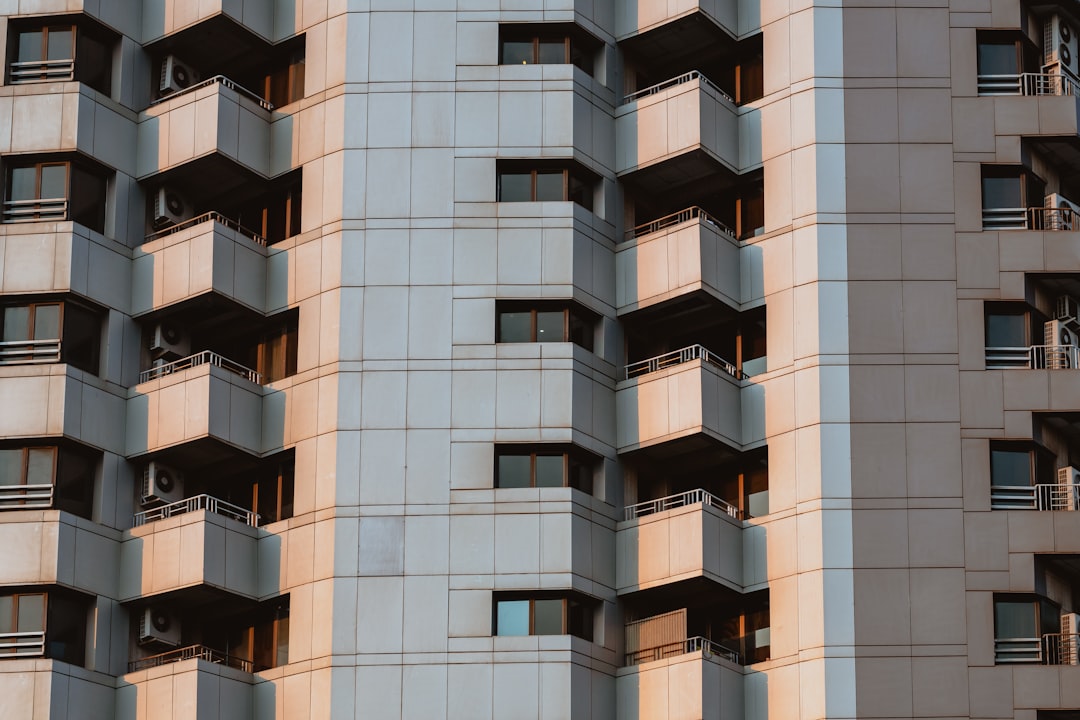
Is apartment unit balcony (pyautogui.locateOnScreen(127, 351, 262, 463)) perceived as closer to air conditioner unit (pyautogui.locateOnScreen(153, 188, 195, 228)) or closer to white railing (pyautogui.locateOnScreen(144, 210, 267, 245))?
white railing (pyautogui.locateOnScreen(144, 210, 267, 245))

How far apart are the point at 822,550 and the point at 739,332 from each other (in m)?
8.53

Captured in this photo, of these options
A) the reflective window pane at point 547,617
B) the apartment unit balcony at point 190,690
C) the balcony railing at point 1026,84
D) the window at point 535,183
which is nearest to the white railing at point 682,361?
the window at point 535,183

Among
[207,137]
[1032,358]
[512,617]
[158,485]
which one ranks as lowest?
[512,617]

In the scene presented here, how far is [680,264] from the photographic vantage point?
228ft

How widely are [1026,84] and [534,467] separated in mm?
18698

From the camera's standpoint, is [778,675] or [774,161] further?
[774,161]

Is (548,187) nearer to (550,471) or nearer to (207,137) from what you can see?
(550,471)

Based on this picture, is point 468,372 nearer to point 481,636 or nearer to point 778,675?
point 481,636

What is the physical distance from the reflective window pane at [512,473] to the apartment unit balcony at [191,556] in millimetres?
7488

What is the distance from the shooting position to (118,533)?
69.2 m

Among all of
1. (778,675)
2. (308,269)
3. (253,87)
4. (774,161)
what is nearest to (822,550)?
(778,675)

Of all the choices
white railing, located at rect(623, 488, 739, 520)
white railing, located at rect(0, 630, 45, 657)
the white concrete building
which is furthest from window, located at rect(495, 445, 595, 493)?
white railing, located at rect(0, 630, 45, 657)

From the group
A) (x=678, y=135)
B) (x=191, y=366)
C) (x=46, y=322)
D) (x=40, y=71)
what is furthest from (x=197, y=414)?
(x=678, y=135)

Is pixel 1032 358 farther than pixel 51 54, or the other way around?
pixel 51 54
